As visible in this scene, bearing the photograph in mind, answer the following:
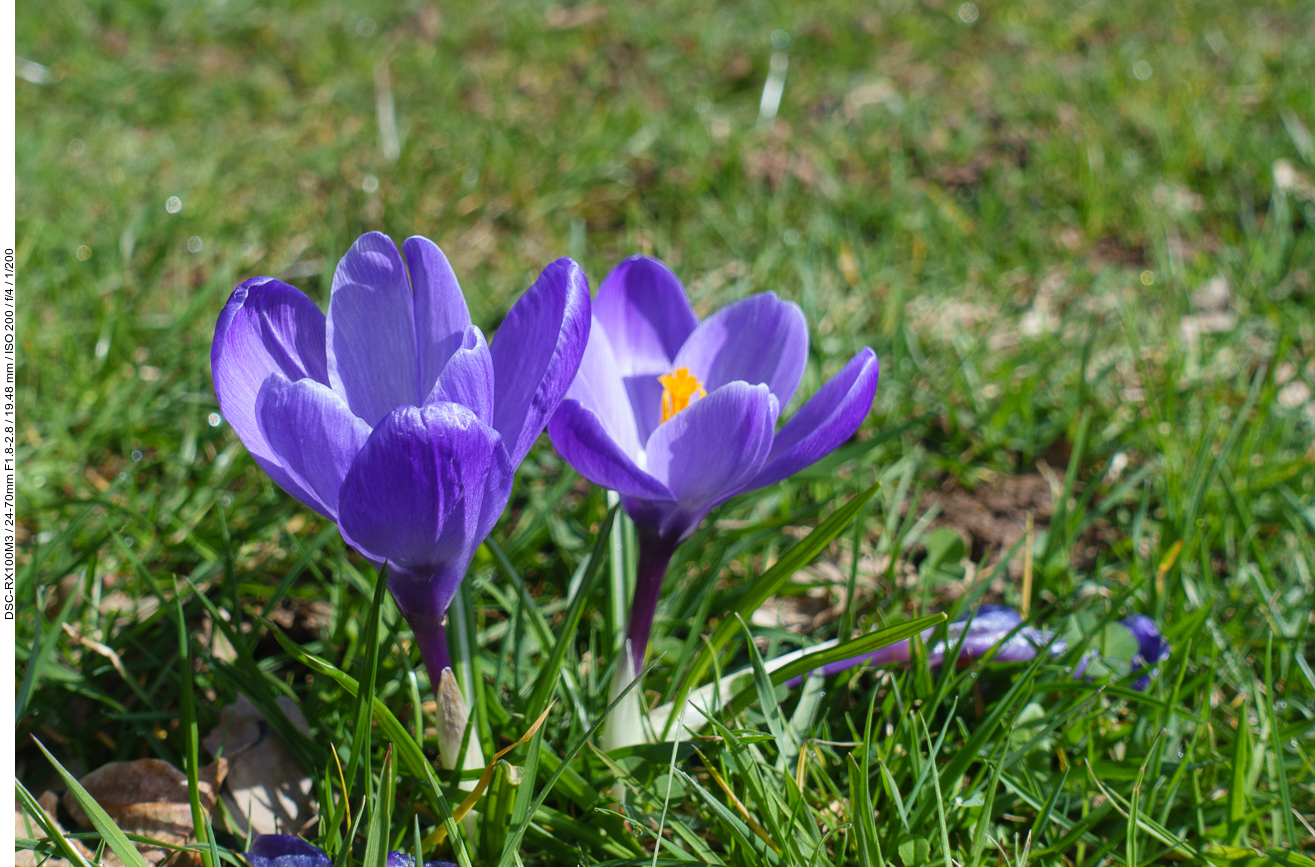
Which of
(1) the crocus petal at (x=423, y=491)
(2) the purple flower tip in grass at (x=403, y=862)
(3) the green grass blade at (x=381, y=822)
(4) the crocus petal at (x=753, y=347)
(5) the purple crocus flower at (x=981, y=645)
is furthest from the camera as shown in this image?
(5) the purple crocus flower at (x=981, y=645)

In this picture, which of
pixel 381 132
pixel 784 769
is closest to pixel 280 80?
pixel 381 132

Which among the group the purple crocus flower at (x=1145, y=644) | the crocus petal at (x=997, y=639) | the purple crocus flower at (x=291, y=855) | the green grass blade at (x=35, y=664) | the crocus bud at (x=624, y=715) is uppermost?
the green grass blade at (x=35, y=664)

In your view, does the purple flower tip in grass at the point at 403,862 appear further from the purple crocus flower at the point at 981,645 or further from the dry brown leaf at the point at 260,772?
the purple crocus flower at the point at 981,645

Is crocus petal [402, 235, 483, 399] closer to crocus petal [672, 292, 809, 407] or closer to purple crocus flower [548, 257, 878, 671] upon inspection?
purple crocus flower [548, 257, 878, 671]

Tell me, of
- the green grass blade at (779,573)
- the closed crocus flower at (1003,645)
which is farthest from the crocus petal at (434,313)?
the closed crocus flower at (1003,645)

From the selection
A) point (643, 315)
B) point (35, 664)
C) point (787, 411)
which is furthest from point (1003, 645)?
point (35, 664)

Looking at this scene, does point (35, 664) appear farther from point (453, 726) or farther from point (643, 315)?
point (643, 315)

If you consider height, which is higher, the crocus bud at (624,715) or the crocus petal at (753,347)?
the crocus petal at (753,347)

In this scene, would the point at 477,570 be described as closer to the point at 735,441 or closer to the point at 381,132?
the point at 735,441
